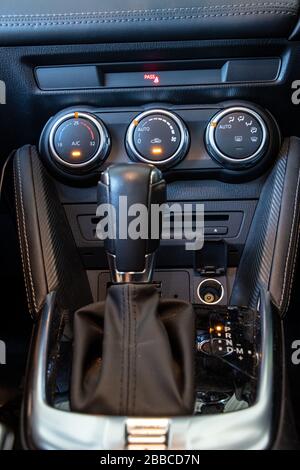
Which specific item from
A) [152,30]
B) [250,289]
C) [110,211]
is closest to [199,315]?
[250,289]

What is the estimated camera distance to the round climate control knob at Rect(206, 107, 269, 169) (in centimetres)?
101

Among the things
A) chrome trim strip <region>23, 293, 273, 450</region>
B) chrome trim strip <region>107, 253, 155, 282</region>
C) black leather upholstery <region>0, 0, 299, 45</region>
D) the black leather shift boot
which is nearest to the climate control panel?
black leather upholstery <region>0, 0, 299, 45</region>

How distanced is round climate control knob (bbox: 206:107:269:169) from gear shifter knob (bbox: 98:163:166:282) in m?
0.23

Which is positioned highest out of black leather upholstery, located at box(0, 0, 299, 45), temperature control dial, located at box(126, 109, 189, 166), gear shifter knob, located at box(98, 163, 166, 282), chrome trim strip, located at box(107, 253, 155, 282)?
black leather upholstery, located at box(0, 0, 299, 45)

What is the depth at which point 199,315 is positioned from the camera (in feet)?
2.83

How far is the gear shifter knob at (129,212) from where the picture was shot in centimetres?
79

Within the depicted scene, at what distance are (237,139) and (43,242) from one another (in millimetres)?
414

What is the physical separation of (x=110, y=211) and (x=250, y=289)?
0.30m

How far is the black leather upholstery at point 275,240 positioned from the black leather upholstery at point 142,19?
0.24 meters

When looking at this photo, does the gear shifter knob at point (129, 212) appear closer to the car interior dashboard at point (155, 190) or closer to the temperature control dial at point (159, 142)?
the car interior dashboard at point (155, 190)

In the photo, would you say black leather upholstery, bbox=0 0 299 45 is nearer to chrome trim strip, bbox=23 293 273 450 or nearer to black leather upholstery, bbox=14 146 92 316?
black leather upholstery, bbox=14 146 92 316

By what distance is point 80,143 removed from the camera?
3.34ft
